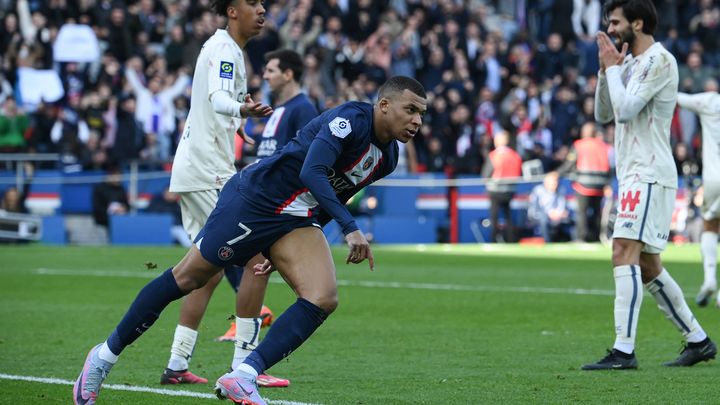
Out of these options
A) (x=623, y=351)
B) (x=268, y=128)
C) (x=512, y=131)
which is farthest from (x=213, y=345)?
(x=512, y=131)

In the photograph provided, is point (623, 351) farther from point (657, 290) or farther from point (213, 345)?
point (213, 345)

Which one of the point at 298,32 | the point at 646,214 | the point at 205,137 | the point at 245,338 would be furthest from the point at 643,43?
the point at 298,32

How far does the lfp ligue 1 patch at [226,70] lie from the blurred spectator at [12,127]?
58.0 feet

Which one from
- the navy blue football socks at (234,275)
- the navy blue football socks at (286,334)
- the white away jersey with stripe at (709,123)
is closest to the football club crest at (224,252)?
the navy blue football socks at (286,334)

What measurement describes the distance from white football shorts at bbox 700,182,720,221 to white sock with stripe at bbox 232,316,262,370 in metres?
6.95

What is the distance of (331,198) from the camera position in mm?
6641

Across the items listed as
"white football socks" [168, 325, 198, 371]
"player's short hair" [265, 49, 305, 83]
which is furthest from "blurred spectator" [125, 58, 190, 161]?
"white football socks" [168, 325, 198, 371]

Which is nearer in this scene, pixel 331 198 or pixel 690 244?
pixel 331 198

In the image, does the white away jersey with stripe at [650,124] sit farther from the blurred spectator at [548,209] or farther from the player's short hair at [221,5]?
the blurred spectator at [548,209]

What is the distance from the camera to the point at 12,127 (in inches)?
1008

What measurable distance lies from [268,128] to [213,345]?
1.83m

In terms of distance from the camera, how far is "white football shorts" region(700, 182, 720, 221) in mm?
13820

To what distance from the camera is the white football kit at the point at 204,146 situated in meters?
8.90

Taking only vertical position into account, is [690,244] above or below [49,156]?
below
